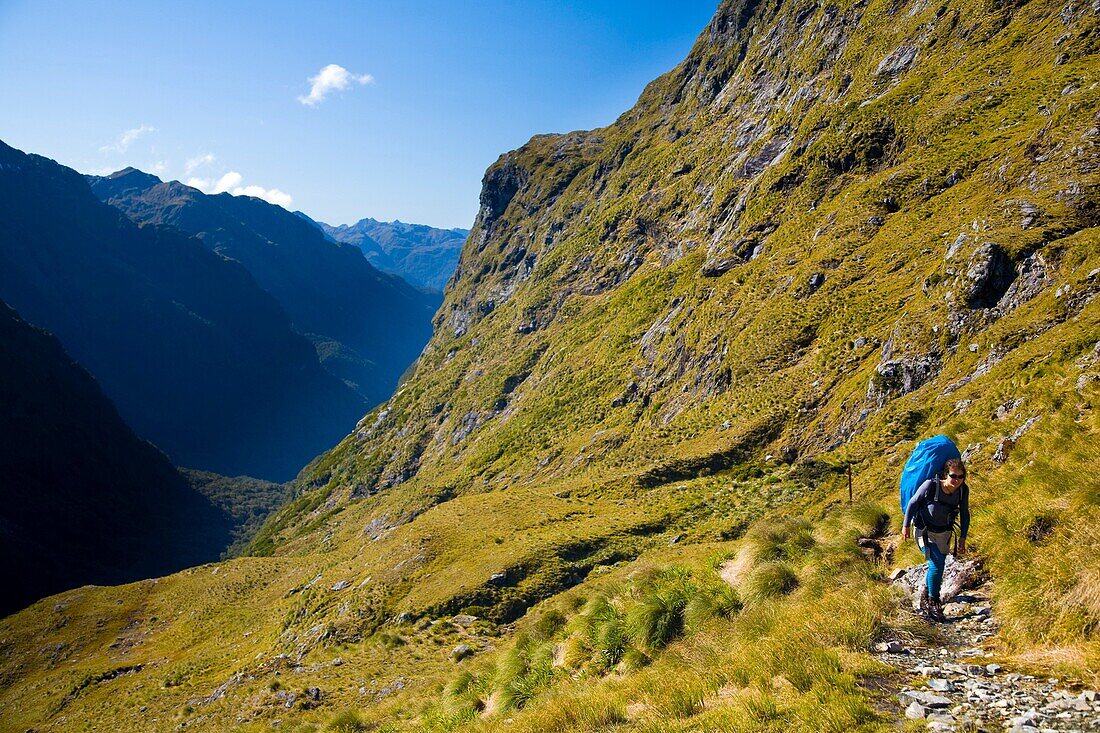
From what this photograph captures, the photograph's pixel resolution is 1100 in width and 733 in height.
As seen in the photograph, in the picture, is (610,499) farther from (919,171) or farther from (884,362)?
(919,171)

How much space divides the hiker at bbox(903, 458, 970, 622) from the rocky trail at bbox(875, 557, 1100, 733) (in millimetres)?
577

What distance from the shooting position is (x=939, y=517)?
9.16 m

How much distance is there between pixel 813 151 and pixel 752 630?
7469cm

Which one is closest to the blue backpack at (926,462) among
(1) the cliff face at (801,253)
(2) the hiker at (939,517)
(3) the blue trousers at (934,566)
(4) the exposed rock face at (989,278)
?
(2) the hiker at (939,517)

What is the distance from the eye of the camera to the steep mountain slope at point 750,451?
979cm

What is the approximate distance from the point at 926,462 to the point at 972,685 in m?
3.78

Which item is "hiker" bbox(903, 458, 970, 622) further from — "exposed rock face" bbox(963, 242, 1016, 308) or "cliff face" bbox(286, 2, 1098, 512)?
"exposed rock face" bbox(963, 242, 1016, 308)

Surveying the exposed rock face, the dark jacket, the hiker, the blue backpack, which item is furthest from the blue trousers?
the exposed rock face

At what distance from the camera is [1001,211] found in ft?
124

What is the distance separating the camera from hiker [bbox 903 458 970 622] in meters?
9.05

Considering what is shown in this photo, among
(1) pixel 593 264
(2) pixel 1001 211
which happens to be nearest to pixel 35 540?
(1) pixel 593 264

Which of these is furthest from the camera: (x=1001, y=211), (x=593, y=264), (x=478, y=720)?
(x=593, y=264)

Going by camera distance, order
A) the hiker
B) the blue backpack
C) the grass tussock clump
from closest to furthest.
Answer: the hiker → the blue backpack → the grass tussock clump

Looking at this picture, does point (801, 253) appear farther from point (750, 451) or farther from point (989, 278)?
point (750, 451)
